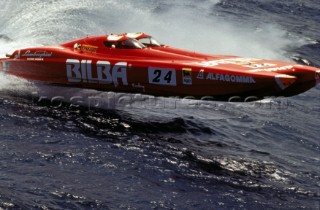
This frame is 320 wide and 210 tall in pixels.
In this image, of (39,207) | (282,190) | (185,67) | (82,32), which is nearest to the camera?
(39,207)

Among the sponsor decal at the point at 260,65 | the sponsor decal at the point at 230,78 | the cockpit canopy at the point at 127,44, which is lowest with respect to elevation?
the sponsor decal at the point at 230,78

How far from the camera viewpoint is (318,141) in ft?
43.4

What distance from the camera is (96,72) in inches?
566

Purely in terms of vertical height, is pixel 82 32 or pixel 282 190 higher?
pixel 82 32

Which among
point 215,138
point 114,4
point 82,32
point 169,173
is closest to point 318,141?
point 215,138

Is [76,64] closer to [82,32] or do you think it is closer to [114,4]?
[82,32]

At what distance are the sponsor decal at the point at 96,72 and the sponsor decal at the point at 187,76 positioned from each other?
1813mm

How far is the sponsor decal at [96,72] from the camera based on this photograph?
1394 centimetres

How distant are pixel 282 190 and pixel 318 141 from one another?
3741 millimetres

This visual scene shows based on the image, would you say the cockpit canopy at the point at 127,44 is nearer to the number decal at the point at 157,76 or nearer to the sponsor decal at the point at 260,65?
the number decal at the point at 157,76

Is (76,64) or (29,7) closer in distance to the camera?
(76,64)

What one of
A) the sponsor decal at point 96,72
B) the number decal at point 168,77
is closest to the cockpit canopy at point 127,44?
the sponsor decal at point 96,72

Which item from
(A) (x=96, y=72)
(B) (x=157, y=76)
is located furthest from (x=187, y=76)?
(A) (x=96, y=72)

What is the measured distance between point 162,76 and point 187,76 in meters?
0.75
